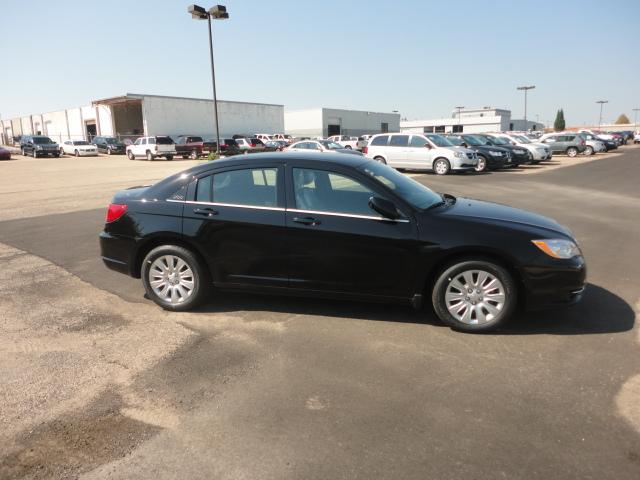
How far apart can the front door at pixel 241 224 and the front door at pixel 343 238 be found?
143mm

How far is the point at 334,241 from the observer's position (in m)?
4.30

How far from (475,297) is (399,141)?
17.3 metres

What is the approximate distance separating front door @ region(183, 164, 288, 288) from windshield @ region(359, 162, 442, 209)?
94cm

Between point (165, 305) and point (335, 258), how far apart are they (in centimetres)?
191

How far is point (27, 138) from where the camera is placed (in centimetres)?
4447

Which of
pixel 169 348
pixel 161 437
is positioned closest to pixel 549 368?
pixel 161 437

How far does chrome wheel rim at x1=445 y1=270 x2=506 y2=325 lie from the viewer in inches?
162

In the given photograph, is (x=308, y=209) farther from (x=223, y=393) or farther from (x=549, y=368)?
(x=549, y=368)

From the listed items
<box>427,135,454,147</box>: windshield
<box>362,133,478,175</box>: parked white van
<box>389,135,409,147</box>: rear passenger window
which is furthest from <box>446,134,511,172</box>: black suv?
<box>389,135,409,147</box>: rear passenger window

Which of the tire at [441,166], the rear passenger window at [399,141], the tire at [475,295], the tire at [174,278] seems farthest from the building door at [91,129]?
the tire at [475,295]

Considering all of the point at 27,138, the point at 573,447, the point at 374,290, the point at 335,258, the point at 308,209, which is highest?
the point at 27,138

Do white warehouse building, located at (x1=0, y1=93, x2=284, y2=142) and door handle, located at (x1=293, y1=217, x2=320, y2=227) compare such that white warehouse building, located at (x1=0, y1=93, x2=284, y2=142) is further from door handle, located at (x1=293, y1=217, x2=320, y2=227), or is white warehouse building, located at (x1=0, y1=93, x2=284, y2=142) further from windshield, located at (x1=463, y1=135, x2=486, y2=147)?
door handle, located at (x1=293, y1=217, x2=320, y2=227)

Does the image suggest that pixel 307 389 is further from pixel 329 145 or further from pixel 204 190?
pixel 329 145

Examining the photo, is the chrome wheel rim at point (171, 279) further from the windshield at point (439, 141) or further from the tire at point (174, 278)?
the windshield at point (439, 141)
